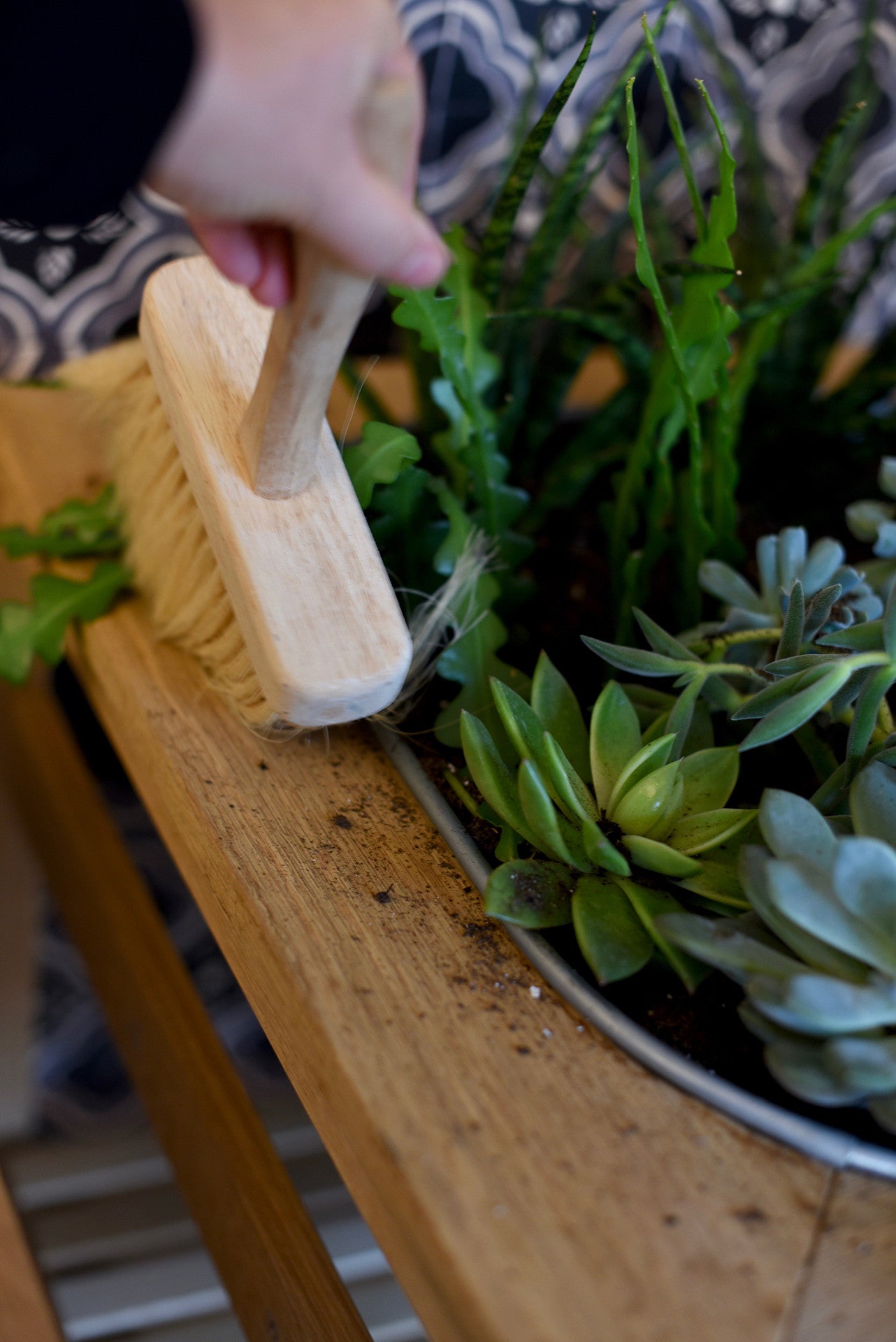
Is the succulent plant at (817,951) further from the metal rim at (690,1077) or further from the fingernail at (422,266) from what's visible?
the fingernail at (422,266)

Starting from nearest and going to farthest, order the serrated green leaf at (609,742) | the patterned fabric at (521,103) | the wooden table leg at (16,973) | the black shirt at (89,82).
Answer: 1. the black shirt at (89,82)
2. the serrated green leaf at (609,742)
3. the patterned fabric at (521,103)
4. the wooden table leg at (16,973)

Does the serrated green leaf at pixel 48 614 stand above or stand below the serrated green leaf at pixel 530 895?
above

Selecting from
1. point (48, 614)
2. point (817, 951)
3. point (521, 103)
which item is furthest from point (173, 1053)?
point (521, 103)

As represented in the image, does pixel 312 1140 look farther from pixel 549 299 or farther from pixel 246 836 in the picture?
pixel 549 299

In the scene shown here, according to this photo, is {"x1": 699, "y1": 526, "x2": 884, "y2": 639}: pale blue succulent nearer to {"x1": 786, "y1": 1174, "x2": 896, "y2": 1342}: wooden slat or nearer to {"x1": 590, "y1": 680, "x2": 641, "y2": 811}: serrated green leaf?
{"x1": 590, "y1": 680, "x2": 641, "y2": 811}: serrated green leaf

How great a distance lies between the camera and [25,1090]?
687 millimetres

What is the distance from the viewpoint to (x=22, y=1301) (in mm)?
375

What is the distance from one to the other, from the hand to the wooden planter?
0.59 ft

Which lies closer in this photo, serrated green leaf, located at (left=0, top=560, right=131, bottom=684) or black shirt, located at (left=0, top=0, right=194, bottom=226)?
black shirt, located at (left=0, top=0, right=194, bottom=226)

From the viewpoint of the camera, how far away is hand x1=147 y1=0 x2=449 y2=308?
206 millimetres

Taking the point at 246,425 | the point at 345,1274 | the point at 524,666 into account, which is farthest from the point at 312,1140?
the point at 246,425

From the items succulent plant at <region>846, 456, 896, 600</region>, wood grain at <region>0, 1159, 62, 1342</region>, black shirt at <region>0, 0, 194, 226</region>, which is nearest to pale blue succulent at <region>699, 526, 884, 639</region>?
succulent plant at <region>846, 456, 896, 600</region>

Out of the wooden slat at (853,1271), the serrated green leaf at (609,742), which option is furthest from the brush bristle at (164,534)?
the wooden slat at (853,1271)

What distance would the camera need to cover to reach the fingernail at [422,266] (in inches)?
9.1
